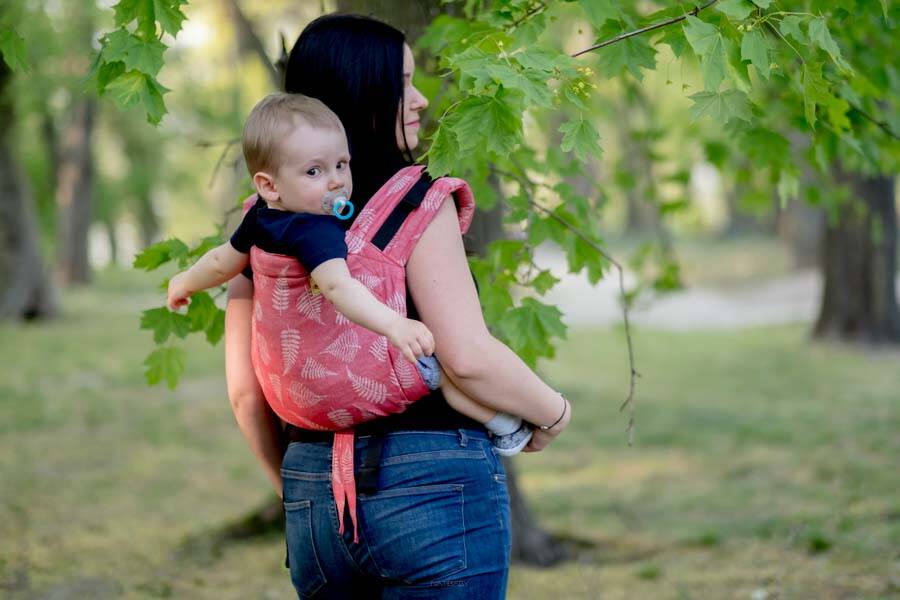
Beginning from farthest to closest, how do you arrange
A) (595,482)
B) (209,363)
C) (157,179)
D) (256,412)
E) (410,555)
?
(157,179) → (209,363) → (595,482) → (256,412) → (410,555)

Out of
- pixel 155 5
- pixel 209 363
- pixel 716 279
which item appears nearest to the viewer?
pixel 155 5

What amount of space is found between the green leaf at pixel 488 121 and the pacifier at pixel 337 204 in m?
0.34

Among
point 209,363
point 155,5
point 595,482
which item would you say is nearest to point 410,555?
point 155,5

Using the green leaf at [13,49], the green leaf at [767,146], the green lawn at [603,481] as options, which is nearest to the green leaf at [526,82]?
the green leaf at [13,49]

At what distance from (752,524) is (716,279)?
2101 centimetres

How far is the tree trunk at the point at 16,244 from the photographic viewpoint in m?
15.9

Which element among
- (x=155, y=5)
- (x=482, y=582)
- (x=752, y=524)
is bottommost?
(x=752, y=524)

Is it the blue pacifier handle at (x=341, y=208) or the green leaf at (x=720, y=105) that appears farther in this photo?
the green leaf at (x=720, y=105)

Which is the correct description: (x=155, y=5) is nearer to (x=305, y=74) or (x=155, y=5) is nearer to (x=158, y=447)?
(x=305, y=74)

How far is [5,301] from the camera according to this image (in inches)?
631

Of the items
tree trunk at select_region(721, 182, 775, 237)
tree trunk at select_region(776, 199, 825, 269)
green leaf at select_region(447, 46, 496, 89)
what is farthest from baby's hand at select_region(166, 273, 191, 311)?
tree trunk at select_region(721, 182, 775, 237)

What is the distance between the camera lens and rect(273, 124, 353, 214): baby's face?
189 cm

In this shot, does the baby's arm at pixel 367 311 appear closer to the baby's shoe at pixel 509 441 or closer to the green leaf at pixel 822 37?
the baby's shoe at pixel 509 441

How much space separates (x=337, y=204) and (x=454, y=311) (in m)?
0.30
